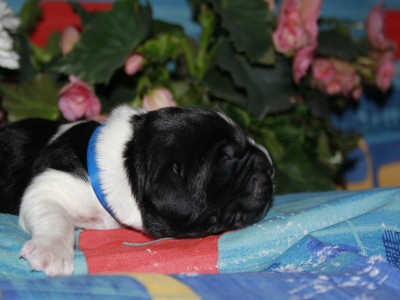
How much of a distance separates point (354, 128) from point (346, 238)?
2.74m

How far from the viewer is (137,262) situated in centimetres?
206

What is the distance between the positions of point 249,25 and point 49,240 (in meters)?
1.96

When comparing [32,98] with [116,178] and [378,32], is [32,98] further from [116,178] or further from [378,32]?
[378,32]

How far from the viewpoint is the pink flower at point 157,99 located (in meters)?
3.37

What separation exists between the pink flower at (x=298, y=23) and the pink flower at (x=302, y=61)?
5cm

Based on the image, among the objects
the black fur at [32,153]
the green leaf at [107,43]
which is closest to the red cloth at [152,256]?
the black fur at [32,153]

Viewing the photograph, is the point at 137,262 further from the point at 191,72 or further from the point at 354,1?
the point at 354,1

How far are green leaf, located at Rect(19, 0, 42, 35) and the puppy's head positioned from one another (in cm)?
171

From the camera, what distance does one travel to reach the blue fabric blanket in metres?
1.65

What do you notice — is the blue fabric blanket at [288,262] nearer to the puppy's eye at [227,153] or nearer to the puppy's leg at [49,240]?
the puppy's leg at [49,240]

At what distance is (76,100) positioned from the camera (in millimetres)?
3338

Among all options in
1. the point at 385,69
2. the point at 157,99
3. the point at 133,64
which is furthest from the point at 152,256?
the point at 385,69

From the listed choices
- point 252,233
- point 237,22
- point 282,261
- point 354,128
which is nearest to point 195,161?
point 252,233

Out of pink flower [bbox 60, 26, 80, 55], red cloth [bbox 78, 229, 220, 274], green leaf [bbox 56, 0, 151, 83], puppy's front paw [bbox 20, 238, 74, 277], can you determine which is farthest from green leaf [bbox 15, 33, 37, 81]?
puppy's front paw [bbox 20, 238, 74, 277]
